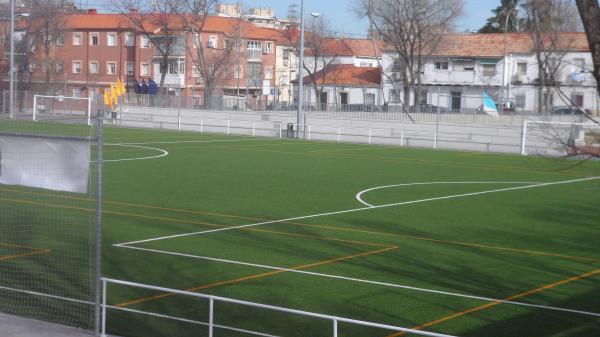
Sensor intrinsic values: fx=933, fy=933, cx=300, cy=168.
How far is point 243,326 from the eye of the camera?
44.2 ft

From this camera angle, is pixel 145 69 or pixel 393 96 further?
pixel 145 69

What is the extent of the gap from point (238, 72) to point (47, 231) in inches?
2995

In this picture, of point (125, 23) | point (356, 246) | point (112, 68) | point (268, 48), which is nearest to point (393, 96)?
point (268, 48)

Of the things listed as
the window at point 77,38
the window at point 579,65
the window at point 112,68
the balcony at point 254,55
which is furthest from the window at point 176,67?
the window at point 579,65

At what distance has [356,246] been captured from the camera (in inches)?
800

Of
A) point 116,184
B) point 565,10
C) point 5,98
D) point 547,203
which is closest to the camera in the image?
point 565,10

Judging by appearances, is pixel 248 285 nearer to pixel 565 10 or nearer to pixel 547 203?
pixel 565 10

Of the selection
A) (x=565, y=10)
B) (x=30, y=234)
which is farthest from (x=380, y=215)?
(x=565, y=10)

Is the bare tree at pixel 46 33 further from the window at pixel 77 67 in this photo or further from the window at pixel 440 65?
the window at pixel 440 65

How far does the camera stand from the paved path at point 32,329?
1209cm

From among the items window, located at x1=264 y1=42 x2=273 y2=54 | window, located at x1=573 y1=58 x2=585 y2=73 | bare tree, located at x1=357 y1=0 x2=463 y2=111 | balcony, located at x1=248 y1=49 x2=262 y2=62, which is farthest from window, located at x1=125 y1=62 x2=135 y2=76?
window, located at x1=573 y1=58 x2=585 y2=73

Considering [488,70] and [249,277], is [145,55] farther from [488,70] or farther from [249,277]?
[249,277]

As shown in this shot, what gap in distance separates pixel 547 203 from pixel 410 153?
1899cm

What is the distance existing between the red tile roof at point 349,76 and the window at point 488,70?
41.5 feet
